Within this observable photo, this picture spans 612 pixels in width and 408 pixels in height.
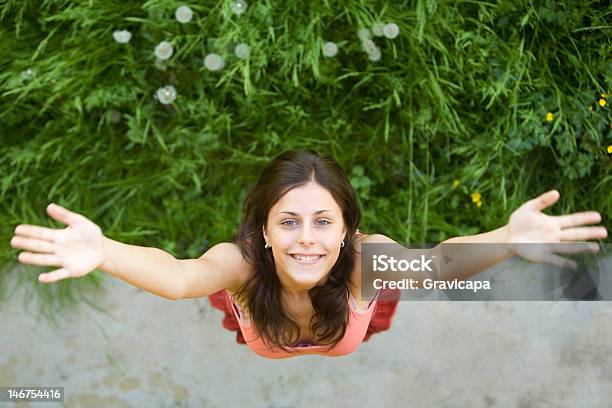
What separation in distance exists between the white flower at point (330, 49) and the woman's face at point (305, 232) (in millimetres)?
642

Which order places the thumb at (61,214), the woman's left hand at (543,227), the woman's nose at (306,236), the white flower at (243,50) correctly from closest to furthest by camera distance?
the thumb at (61,214), the woman's left hand at (543,227), the woman's nose at (306,236), the white flower at (243,50)

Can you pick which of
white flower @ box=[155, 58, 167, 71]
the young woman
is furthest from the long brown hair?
white flower @ box=[155, 58, 167, 71]

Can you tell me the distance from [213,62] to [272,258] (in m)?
0.67

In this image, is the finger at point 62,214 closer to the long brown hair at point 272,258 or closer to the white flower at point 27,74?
the long brown hair at point 272,258

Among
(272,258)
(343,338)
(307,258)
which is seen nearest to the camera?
(307,258)

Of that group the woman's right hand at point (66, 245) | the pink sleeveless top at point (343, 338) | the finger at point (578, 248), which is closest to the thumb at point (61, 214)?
the woman's right hand at point (66, 245)

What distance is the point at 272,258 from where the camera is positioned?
169 cm

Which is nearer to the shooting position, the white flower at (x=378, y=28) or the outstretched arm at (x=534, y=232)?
the outstretched arm at (x=534, y=232)

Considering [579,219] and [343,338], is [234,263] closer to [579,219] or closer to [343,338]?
[343,338]

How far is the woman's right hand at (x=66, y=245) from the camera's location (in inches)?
49.6

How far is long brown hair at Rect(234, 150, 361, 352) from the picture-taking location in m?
1.59

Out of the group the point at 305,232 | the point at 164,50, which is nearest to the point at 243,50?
the point at 164,50

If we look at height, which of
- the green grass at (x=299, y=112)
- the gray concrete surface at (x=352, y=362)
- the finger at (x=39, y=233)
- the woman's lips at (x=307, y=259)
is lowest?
the gray concrete surface at (x=352, y=362)

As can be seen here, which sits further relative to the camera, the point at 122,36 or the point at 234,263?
the point at 122,36
